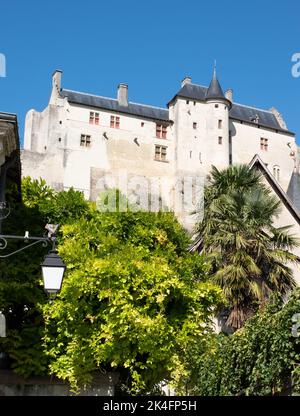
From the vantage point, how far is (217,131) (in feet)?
196

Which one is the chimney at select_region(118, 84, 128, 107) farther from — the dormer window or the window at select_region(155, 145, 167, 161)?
the dormer window

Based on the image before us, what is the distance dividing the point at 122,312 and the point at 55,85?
149 feet

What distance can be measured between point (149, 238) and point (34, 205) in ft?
12.0

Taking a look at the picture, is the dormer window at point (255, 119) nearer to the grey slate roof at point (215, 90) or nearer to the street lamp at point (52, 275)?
the grey slate roof at point (215, 90)

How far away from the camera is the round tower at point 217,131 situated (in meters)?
58.9

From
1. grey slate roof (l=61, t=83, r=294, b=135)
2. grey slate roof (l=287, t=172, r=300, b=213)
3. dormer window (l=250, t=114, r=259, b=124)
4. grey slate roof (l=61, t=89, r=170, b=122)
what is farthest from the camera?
dormer window (l=250, t=114, r=259, b=124)

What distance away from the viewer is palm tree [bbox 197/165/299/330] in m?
19.2

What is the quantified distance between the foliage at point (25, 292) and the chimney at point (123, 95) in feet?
142

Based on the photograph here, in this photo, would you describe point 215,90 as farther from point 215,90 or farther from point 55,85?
point 55,85

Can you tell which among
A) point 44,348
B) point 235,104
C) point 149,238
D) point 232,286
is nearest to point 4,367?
point 44,348

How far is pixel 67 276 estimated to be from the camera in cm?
1530

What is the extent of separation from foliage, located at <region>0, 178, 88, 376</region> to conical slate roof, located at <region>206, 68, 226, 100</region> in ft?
151

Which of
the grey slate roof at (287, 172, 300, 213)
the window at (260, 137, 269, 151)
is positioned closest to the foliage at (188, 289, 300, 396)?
the grey slate roof at (287, 172, 300, 213)

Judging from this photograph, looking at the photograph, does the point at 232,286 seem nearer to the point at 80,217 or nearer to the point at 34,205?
the point at 80,217
